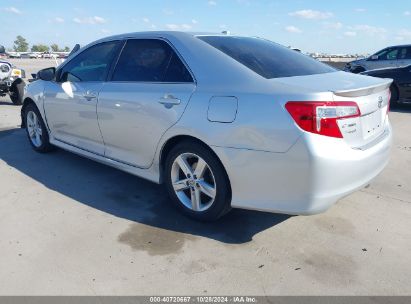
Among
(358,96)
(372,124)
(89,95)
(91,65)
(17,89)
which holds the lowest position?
(17,89)

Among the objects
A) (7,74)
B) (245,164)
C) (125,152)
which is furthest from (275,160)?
(7,74)

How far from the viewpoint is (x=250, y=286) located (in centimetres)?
252

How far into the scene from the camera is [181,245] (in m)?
3.03

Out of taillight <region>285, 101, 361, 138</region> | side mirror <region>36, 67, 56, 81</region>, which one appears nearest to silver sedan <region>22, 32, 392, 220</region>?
taillight <region>285, 101, 361, 138</region>

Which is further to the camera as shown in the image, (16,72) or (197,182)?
(16,72)

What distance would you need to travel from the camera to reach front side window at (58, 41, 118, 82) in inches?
161

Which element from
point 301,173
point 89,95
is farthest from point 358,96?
point 89,95

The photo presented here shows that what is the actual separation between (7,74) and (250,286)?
9.19 metres

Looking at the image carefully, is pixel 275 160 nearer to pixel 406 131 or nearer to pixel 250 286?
pixel 250 286

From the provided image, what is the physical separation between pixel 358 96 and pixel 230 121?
939 millimetres

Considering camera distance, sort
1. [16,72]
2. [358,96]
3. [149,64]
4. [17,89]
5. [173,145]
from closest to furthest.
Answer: [358,96], [173,145], [149,64], [16,72], [17,89]

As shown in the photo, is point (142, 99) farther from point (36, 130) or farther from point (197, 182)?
point (36, 130)

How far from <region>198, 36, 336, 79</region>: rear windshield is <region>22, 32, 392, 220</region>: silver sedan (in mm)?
13

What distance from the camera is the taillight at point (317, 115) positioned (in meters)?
2.55
